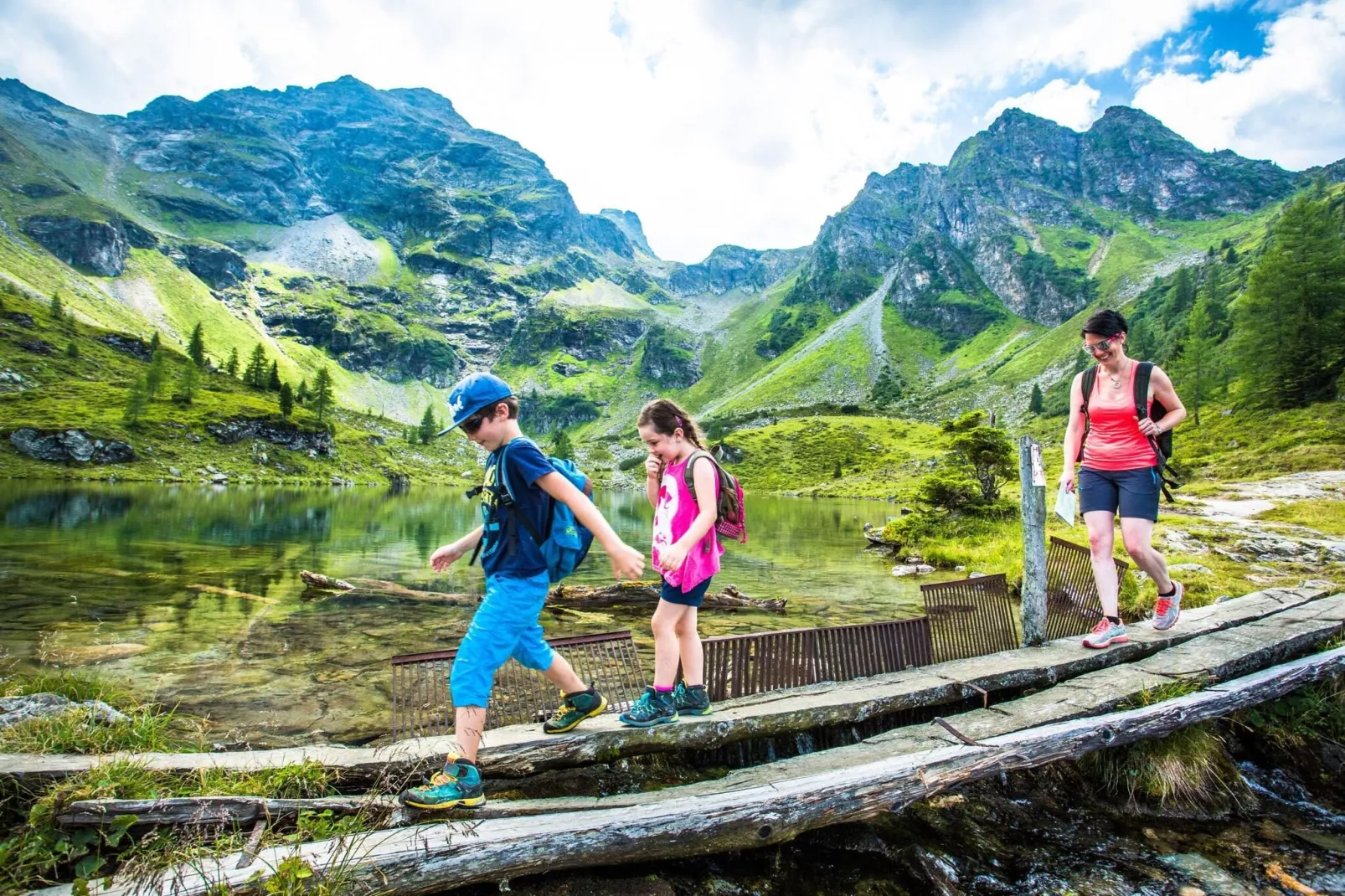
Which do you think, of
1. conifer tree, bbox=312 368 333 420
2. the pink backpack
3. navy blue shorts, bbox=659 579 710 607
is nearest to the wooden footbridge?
navy blue shorts, bbox=659 579 710 607

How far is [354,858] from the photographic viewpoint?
320 centimetres

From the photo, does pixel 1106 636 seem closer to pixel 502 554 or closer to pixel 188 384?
pixel 502 554

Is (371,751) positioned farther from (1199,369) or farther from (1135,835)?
(1199,369)

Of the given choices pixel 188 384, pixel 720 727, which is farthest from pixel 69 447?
pixel 720 727

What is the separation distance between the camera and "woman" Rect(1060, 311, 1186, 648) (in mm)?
6598

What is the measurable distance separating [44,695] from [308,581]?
1130 centimetres

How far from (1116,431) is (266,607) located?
1783 cm

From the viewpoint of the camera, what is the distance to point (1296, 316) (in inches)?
1753

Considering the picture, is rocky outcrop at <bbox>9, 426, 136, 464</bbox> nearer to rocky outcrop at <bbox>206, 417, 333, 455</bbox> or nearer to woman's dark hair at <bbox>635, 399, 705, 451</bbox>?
rocky outcrop at <bbox>206, 417, 333, 455</bbox>

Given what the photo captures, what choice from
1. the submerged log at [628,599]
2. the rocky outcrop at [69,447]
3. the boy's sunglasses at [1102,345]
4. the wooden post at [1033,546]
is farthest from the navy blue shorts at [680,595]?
the rocky outcrop at [69,447]

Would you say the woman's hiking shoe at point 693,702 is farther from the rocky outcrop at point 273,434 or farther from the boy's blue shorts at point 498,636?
the rocky outcrop at point 273,434

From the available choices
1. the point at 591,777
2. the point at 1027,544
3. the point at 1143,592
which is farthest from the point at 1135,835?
the point at 1143,592

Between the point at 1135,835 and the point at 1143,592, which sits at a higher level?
the point at 1143,592

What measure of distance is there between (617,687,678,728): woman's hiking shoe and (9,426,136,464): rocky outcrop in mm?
101782
